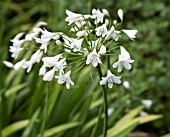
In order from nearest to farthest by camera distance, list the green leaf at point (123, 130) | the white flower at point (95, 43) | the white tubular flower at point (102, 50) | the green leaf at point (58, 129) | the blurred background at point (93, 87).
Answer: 1. the white tubular flower at point (102, 50)
2. the white flower at point (95, 43)
3. the green leaf at point (123, 130)
4. the green leaf at point (58, 129)
5. the blurred background at point (93, 87)

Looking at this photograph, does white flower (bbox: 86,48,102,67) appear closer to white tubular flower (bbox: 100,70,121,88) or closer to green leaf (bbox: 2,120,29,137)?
white tubular flower (bbox: 100,70,121,88)

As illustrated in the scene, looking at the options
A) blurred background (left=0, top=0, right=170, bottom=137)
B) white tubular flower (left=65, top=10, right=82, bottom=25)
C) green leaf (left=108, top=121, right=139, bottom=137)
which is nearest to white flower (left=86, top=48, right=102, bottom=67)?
white tubular flower (left=65, top=10, right=82, bottom=25)

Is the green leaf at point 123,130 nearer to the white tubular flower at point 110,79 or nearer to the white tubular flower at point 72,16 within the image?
the white tubular flower at point 110,79

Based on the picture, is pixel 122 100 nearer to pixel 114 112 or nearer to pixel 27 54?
pixel 114 112

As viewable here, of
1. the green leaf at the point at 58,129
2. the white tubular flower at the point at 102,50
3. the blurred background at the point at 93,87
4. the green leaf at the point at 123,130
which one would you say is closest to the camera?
the white tubular flower at the point at 102,50

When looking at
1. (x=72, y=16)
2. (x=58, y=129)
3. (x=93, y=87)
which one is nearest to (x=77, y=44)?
(x=72, y=16)

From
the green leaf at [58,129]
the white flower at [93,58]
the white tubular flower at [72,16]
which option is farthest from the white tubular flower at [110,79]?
the green leaf at [58,129]

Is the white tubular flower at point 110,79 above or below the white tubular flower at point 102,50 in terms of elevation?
below

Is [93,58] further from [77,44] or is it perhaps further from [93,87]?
[93,87]
